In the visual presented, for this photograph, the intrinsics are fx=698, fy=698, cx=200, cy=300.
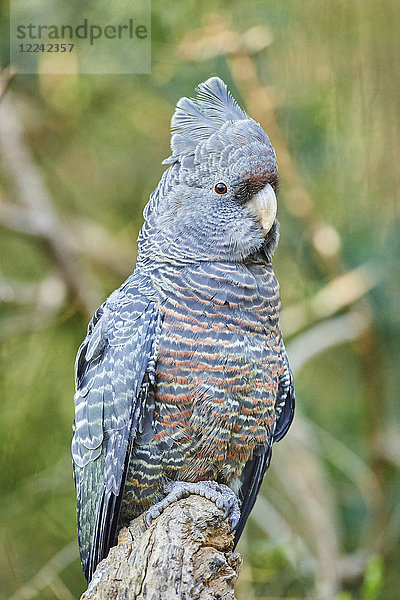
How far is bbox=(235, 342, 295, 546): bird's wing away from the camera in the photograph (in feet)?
11.5

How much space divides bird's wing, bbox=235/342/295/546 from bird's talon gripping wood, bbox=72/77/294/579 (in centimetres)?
5

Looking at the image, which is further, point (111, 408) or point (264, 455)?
point (264, 455)

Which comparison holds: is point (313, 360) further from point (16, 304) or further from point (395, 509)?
point (16, 304)

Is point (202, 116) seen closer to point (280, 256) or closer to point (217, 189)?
point (217, 189)

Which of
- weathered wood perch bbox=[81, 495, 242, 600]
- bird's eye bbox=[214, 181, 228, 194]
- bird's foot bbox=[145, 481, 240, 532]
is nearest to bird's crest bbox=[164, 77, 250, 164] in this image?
bird's eye bbox=[214, 181, 228, 194]

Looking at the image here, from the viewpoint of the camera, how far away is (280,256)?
6281mm

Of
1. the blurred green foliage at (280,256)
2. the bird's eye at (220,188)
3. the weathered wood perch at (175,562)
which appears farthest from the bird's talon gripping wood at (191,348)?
the blurred green foliage at (280,256)

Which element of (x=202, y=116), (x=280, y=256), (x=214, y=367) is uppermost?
(x=202, y=116)

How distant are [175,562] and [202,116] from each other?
2.06m

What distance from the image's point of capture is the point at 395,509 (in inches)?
261

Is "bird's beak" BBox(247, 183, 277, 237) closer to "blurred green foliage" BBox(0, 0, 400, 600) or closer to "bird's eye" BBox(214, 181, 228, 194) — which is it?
"bird's eye" BBox(214, 181, 228, 194)

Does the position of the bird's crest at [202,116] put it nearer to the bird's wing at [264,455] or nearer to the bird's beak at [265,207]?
the bird's beak at [265,207]

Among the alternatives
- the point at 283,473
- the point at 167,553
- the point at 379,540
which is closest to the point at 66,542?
the point at 283,473

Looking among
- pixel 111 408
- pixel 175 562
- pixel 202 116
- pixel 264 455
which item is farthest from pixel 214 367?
pixel 202 116
